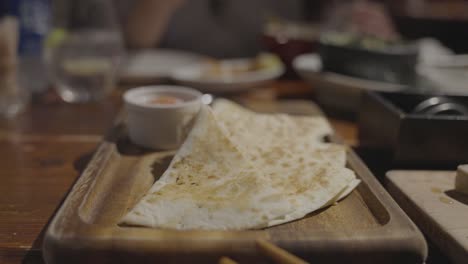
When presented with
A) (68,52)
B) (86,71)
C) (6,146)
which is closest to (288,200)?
(6,146)

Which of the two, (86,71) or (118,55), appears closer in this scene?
(86,71)

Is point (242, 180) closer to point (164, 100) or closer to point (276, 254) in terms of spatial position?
point (276, 254)

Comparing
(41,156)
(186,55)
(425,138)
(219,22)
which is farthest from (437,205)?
(219,22)

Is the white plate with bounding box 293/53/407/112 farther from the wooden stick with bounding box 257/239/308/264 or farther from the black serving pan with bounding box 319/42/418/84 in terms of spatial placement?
the wooden stick with bounding box 257/239/308/264

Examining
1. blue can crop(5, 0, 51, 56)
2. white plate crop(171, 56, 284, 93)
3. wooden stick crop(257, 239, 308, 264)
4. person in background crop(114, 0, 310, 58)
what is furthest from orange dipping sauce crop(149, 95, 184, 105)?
person in background crop(114, 0, 310, 58)

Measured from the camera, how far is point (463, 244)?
82 cm

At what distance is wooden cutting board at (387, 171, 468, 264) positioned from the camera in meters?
0.85

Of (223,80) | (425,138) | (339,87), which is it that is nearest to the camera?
(425,138)

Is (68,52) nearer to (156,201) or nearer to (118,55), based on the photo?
(118,55)

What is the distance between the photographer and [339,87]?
6.11 ft

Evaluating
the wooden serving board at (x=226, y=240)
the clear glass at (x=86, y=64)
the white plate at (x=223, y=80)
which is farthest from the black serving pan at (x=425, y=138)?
the clear glass at (x=86, y=64)

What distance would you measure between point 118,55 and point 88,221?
1.37 m

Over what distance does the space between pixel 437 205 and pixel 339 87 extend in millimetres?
939

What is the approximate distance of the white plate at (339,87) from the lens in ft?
5.92
